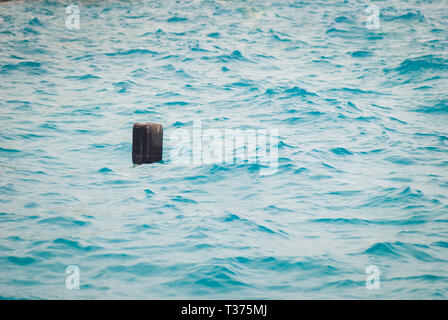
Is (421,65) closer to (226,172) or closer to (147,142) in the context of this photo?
(226,172)

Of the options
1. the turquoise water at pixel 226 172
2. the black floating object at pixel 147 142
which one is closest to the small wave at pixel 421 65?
the turquoise water at pixel 226 172

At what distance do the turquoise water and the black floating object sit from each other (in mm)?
277

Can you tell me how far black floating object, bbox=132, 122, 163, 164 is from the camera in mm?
8938

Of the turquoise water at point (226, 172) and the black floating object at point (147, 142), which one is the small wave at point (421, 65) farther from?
the black floating object at point (147, 142)

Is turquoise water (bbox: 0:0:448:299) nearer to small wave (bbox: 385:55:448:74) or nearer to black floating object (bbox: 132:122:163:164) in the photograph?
small wave (bbox: 385:55:448:74)

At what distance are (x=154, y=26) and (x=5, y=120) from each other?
43.5ft

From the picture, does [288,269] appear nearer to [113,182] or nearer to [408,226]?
[408,226]

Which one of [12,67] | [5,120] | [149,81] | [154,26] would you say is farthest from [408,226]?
[154,26]

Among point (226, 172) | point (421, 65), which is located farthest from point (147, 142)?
point (421, 65)

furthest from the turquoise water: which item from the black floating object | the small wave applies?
the black floating object

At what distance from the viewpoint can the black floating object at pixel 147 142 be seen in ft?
29.3

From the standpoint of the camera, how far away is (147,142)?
360 inches

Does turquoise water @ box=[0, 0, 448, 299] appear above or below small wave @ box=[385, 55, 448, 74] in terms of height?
below
